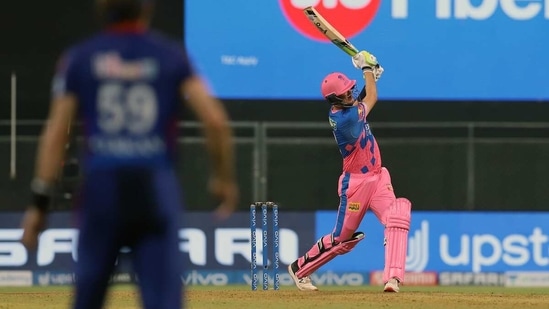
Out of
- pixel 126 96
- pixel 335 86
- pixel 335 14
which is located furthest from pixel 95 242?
pixel 335 14

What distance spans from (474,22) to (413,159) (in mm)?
2036

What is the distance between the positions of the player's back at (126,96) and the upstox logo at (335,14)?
466 inches

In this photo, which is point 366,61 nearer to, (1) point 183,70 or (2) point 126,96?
(1) point 183,70

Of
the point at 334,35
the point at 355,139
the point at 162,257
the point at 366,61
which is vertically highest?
the point at 334,35

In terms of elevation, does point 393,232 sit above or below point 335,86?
below

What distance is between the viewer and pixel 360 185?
42.2 feet

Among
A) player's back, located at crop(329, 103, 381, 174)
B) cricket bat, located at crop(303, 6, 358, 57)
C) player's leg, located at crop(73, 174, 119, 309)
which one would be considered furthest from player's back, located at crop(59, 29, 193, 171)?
cricket bat, located at crop(303, 6, 358, 57)

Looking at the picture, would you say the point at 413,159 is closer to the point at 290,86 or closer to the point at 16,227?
the point at 290,86

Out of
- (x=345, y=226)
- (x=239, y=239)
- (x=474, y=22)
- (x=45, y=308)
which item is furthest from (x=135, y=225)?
(x=474, y=22)

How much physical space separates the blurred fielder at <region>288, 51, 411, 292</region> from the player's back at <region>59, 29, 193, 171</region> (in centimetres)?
666

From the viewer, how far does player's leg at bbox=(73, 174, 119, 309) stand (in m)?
5.90

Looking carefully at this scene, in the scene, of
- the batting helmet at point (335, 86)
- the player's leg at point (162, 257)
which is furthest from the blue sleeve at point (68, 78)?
the batting helmet at point (335, 86)

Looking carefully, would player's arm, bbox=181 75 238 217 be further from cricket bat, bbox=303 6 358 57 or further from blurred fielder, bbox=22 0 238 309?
cricket bat, bbox=303 6 358 57

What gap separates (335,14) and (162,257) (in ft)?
39.5
